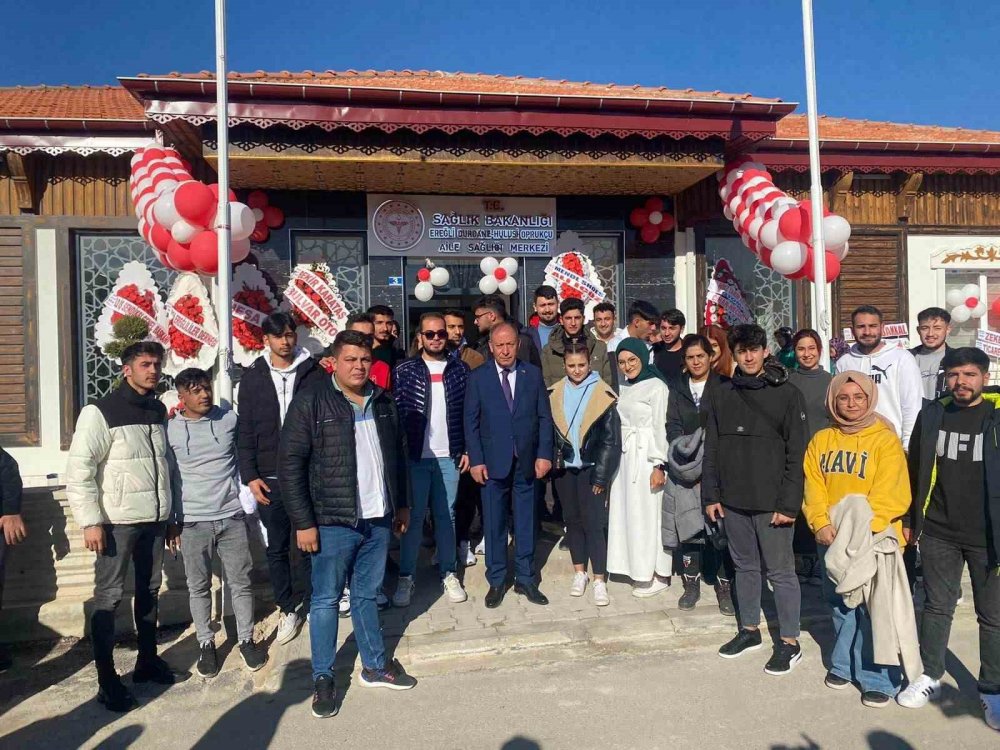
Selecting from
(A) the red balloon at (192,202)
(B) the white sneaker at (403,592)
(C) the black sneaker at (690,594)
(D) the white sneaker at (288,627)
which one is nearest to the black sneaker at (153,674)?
(D) the white sneaker at (288,627)

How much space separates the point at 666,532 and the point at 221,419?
306 cm

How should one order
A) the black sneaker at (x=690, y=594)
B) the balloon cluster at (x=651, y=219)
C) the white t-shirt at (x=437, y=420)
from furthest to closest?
the balloon cluster at (x=651, y=219)
the white t-shirt at (x=437, y=420)
the black sneaker at (x=690, y=594)

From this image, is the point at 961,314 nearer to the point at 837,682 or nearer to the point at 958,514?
the point at 958,514

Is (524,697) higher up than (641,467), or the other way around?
(641,467)

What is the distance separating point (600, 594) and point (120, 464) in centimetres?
318

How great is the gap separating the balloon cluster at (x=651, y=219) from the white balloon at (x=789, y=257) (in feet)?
8.21

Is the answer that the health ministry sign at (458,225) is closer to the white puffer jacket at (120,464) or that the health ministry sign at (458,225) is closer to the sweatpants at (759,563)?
the white puffer jacket at (120,464)

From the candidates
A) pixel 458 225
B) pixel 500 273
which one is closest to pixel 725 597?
pixel 500 273

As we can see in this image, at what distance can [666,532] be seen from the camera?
190 inches

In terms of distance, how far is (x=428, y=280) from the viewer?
8031 millimetres

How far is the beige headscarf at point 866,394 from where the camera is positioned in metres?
3.63

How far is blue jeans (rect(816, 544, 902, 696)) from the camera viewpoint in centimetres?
367

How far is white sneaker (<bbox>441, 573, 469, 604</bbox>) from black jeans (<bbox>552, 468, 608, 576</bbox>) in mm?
836

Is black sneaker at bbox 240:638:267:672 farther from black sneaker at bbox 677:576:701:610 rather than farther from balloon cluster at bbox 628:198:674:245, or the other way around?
balloon cluster at bbox 628:198:674:245
